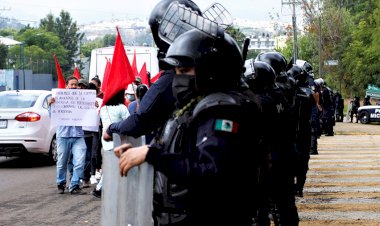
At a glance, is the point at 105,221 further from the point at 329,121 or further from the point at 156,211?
the point at 329,121

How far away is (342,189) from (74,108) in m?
4.05

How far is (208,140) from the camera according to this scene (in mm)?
3570

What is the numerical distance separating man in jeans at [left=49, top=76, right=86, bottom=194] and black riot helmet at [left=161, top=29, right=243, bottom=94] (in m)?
8.37

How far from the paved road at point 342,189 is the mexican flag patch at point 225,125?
18.1 ft

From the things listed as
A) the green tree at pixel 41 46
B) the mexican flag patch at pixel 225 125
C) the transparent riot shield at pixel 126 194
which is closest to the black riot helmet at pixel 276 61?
the transparent riot shield at pixel 126 194

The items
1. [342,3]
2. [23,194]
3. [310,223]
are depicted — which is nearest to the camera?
[310,223]

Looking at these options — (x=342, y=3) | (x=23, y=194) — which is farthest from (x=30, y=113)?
(x=342, y=3)

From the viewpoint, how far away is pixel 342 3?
312 feet

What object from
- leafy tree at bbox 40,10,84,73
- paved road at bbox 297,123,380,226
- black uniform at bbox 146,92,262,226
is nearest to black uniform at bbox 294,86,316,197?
paved road at bbox 297,123,380,226

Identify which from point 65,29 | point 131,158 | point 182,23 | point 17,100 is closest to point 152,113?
point 182,23

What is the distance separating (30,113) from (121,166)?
12.7m

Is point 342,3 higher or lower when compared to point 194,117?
higher

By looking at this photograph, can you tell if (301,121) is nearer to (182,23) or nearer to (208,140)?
(182,23)

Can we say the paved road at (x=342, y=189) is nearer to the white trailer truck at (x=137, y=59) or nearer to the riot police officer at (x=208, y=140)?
the riot police officer at (x=208, y=140)
